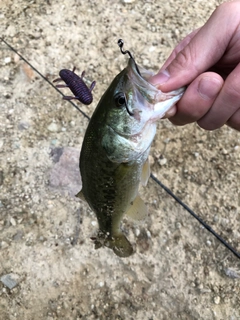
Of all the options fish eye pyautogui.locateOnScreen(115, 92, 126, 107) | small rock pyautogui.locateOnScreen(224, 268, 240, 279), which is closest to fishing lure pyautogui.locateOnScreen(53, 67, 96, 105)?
fish eye pyautogui.locateOnScreen(115, 92, 126, 107)

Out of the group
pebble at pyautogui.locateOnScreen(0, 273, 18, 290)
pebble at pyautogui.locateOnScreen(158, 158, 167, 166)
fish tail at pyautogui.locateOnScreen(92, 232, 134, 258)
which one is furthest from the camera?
pebble at pyautogui.locateOnScreen(158, 158, 167, 166)

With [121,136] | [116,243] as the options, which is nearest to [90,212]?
[116,243]

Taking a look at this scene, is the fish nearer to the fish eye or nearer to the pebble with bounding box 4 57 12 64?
the fish eye

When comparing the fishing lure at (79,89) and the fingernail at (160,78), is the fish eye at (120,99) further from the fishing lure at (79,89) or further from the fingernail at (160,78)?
the fishing lure at (79,89)

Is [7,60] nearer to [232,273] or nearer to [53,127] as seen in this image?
[53,127]

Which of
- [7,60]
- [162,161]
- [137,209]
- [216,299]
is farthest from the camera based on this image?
[7,60]

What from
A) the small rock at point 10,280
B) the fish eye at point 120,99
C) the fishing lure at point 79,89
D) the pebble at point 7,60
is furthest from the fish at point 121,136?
the pebble at point 7,60
